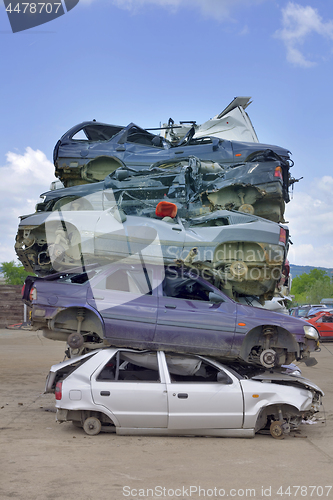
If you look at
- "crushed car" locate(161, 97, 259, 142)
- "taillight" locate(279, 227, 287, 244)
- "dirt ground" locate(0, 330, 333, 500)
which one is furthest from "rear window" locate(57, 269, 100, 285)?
"crushed car" locate(161, 97, 259, 142)

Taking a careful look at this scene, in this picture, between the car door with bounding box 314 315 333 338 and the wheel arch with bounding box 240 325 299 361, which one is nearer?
the wheel arch with bounding box 240 325 299 361

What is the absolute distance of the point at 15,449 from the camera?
4.99 metres

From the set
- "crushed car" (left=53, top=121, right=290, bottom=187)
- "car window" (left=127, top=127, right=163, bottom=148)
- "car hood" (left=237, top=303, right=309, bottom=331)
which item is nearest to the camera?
"car hood" (left=237, top=303, right=309, bottom=331)

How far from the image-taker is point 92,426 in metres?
5.61

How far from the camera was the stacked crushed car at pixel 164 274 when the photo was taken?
5.94 meters

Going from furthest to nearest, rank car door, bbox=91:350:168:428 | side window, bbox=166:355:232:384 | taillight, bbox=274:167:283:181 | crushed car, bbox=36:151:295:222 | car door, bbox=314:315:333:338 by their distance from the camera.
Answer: car door, bbox=314:315:333:338, taillight, bbox=274:167:283:181, crushed car, bbox=36:151:295:222, side window, bbox=166:355:232:384, car door, bbox=91:350:168:428

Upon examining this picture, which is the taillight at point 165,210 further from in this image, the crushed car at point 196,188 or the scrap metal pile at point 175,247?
the crushed car at point 196,188

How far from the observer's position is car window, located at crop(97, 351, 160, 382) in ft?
18.5

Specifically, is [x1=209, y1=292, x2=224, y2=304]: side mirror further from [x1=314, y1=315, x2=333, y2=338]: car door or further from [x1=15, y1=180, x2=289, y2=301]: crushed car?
[x1=314, y1=315, x2=333, y2=338]: car door

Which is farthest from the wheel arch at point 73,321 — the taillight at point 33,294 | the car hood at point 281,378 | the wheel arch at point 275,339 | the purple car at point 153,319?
the car hood at point 281,378

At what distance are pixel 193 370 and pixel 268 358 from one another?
1053 millimetres

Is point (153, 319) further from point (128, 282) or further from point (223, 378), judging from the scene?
point (223, 378)

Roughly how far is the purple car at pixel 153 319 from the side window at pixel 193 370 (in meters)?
0.14

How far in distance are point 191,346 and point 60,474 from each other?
Answer: 7.58ft
